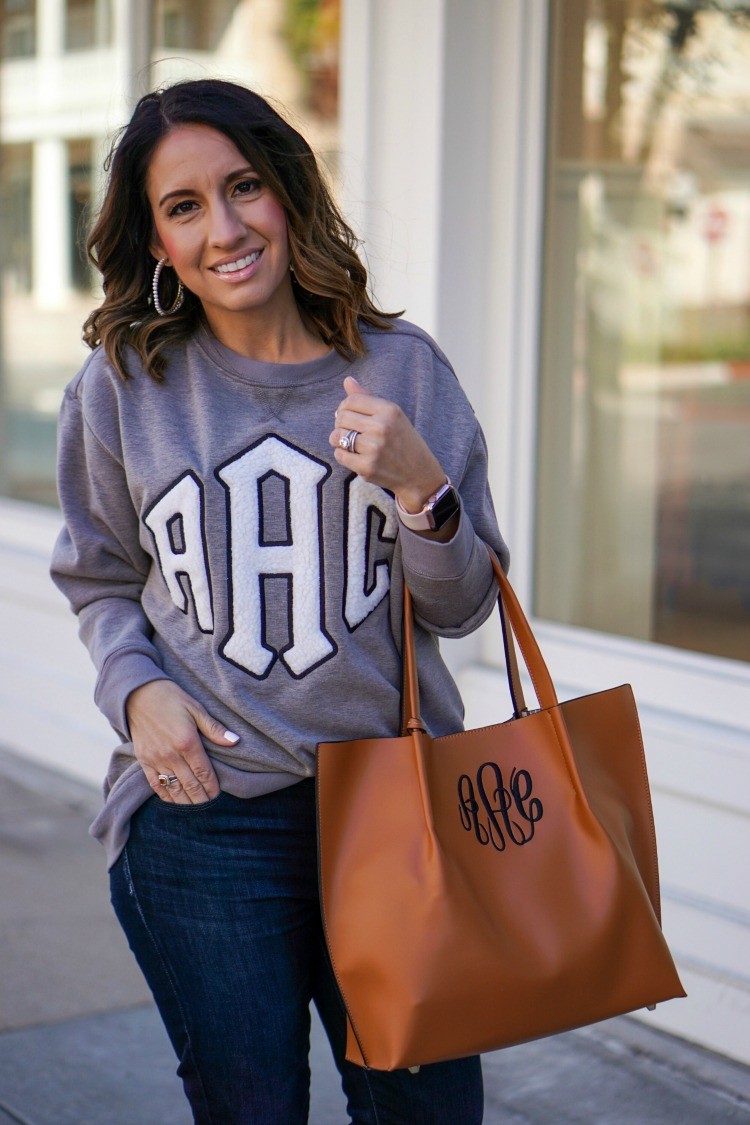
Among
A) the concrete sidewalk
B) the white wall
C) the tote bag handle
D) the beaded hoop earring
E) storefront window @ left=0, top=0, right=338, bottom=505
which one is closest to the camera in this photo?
the tote bag handle

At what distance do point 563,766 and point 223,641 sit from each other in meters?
0.46

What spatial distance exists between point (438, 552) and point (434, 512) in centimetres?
5

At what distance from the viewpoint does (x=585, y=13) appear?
11.7 feet

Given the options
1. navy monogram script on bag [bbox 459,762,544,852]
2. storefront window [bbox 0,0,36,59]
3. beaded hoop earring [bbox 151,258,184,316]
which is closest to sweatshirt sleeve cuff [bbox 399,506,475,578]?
navy monogram script on bag [bbox 459,762,544,852]

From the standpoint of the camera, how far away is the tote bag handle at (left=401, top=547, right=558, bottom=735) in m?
1.78

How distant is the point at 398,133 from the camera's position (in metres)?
3.63

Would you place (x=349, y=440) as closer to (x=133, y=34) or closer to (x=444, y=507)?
(x=444, y=507)

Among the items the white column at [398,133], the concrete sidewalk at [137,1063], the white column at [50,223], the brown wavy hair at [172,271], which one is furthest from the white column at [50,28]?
the brown wavy hair at [172,271]

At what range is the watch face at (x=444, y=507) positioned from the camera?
5.62 ft

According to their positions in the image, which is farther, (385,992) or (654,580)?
(654,580)

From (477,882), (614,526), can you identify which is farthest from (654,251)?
(477,882)

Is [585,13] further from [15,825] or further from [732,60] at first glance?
[15,825]

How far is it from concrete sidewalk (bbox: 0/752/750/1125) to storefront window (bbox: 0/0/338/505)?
2382 millimetres

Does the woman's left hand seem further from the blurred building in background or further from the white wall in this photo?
the white wall
